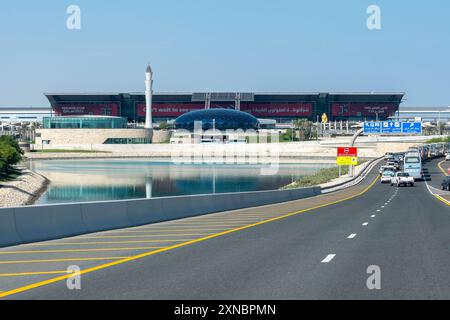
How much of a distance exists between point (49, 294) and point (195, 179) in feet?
353

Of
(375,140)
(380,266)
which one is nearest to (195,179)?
(375,140)

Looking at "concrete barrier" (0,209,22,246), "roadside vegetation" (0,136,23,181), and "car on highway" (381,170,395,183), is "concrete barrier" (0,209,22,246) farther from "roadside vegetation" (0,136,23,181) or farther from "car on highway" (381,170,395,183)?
"roadside vegetation" (0,136,23,181)

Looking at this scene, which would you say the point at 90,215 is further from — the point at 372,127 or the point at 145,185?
the point at 145,185

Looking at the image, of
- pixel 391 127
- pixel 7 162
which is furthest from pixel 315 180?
pixel 7 162

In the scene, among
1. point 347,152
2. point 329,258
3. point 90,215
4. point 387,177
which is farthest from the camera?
point 347,152

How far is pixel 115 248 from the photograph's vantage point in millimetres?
19234

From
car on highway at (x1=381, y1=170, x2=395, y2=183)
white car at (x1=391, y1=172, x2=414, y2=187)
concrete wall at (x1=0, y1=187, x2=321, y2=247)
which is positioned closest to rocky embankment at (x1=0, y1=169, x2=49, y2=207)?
white car at (x1=391, y1=172, x2=414, y2=187)

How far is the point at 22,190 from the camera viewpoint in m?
86.5

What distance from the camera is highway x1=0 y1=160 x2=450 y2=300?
12.4 meters

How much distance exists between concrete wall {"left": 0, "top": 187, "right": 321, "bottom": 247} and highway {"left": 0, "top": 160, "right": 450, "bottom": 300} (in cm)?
60

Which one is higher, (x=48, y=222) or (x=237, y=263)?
(x=48, y=222)

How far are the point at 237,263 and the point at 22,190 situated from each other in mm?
73729

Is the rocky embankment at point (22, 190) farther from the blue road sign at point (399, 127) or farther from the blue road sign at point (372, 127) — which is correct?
the blue road sign at point (399, 127)

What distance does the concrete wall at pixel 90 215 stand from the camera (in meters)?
20.3
